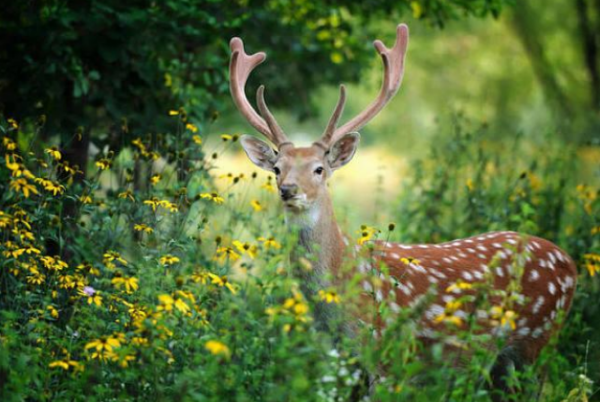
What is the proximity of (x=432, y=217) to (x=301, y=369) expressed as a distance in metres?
4.97

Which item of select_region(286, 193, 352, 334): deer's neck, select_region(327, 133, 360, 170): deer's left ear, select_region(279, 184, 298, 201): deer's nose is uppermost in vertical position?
select_region(327, 133, 360, 170): deer's left ear

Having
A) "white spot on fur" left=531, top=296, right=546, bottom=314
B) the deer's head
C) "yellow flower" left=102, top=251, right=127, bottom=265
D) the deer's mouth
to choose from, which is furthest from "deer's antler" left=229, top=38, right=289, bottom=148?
"white spot on fur" left=531, top=296, right=546, bottom=314

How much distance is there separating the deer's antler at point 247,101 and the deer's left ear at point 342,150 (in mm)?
347

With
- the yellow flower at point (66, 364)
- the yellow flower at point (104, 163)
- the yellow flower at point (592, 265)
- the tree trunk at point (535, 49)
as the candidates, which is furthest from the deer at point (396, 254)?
the tree trunk at point (535, 49)

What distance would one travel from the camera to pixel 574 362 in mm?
6719

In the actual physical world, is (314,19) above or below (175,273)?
above

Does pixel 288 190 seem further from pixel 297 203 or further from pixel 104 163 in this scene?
pixel 104 163

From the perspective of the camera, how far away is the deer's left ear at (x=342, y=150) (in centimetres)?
612

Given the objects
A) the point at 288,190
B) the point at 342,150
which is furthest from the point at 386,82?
the point at 288,190

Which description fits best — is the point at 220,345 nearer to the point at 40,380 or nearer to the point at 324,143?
the point at 40,380

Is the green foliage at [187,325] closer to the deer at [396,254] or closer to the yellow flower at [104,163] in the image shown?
the yellow flower at [104,163]

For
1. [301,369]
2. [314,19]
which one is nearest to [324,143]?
[301,369]

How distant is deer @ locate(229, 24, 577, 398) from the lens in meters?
5.62

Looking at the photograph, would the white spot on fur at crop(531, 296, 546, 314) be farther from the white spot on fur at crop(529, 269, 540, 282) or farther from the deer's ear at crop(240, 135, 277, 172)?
the deer's ear at crop(240, 135, 277, 172)
